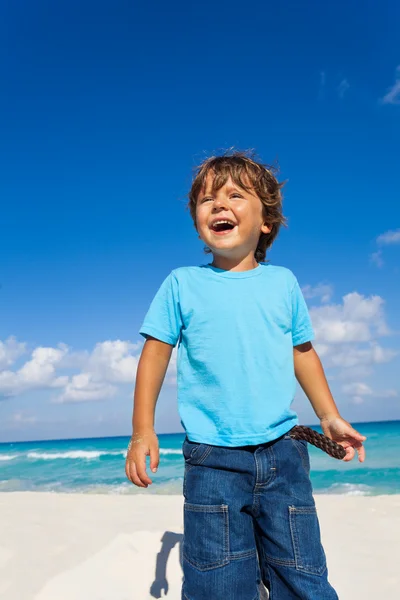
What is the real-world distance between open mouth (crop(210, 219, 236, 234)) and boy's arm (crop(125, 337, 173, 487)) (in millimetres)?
556

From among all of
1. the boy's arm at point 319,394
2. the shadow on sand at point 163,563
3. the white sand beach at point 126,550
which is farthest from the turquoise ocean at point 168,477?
the boy's arm at point 319,394

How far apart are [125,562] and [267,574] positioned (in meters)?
2.13

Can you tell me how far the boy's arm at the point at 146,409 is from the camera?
1852 mm

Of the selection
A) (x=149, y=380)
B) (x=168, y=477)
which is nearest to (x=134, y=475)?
(x=149, y=380)

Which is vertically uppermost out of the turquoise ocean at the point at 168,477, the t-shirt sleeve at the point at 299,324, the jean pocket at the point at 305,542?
the t-shirt sleeve at the point at 299,324

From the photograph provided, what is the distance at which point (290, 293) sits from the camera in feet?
7.66

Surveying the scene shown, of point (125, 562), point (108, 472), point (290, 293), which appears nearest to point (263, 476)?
point (290, 293)

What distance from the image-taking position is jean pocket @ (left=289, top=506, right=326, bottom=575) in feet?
6.23

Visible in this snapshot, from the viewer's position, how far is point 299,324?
2.35 m

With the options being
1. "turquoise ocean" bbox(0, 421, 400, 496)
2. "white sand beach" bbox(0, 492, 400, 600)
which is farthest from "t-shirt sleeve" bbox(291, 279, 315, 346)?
"turquoise ocean" bbox(0, 421, 400, 496)

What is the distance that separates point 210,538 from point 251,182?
1.52 metres

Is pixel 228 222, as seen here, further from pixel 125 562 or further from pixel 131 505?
pixel 131 505

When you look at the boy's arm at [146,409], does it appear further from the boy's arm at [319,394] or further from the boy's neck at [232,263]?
the boy's arm at [319,394]

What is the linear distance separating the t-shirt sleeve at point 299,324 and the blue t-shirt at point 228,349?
81 millimetres
